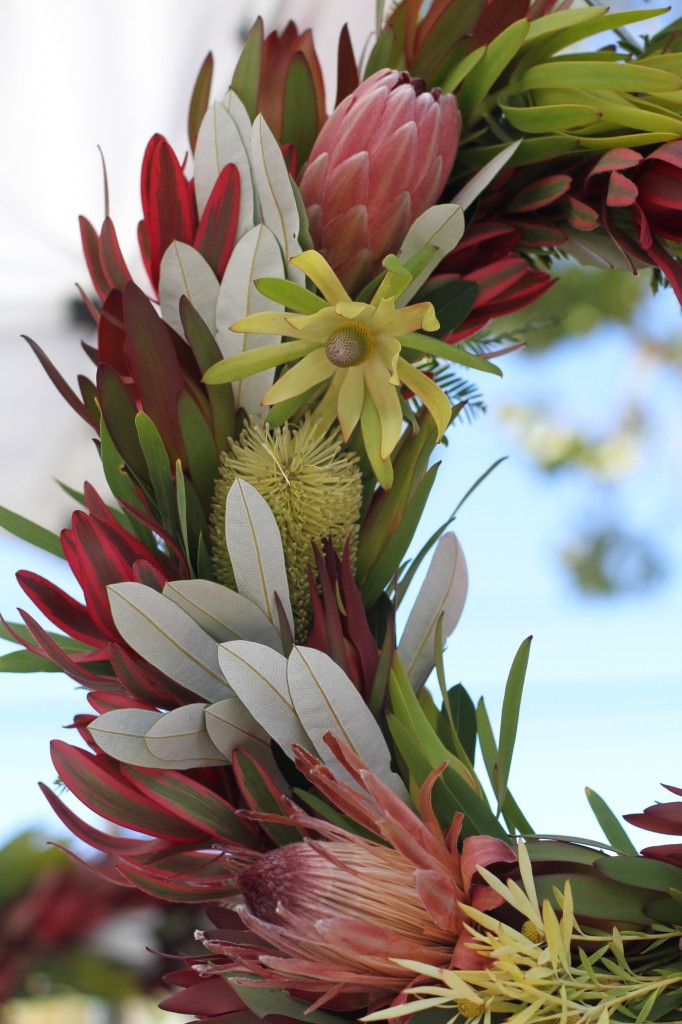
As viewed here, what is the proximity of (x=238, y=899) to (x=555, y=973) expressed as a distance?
0.15 meters

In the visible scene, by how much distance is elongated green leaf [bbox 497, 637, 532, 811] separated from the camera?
331 millimetres

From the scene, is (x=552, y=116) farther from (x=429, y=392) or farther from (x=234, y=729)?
(x=234, y=729)

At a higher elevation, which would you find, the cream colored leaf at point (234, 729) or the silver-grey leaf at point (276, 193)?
the silver-grey leaf at point (276, 193)

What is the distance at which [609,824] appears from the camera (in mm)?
381

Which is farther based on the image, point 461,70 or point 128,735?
point 461,70

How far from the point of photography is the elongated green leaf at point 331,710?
12.7 inches

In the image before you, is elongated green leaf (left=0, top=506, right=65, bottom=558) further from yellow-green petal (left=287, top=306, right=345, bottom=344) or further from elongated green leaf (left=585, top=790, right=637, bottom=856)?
elongated green leaf (left=585, top=790, right=637, bottom=856)

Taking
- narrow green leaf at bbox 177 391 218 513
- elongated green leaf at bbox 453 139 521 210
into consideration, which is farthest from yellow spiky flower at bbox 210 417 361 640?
elongated green leaf at bbox 453 139 521 210

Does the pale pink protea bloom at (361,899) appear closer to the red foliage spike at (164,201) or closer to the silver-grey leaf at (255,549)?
the silver-grey leaf at (255,549)

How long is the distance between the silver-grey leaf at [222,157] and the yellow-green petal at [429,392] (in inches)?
4.3

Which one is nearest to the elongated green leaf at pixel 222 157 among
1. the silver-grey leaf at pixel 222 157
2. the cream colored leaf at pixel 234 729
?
the silver-grey leaf at pixel 222 157

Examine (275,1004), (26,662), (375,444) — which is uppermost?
(375,444)

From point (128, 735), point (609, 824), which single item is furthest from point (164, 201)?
point (609, 824)

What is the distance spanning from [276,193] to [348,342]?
0.09 meters
